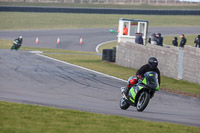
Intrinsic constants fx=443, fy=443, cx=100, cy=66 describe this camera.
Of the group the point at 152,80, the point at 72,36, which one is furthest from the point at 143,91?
the point at 72,36

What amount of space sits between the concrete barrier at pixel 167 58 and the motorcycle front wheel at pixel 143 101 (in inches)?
364

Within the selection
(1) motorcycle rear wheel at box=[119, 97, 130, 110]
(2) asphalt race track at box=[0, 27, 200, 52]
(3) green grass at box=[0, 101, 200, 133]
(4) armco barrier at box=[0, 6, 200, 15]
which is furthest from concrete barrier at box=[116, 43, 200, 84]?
(4) armco barrier at box=[0, 6, 200, 15]

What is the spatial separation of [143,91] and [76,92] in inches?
193

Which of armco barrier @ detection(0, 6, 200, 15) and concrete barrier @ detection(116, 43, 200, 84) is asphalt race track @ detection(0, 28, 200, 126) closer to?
concrete barrier @ detection(116, 43, 200, 84)

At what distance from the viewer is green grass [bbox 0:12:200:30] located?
5981cm

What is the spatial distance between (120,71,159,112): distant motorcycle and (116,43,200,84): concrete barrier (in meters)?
9.26

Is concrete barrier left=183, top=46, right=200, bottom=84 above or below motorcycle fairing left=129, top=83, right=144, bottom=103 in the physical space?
below

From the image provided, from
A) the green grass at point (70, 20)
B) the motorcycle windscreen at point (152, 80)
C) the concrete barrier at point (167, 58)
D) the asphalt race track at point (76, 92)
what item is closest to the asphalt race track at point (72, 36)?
the green grass at point (70, 20)

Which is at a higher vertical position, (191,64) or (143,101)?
(143,101)

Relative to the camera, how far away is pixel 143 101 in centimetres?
1190

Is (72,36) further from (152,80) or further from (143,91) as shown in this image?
(152,80)

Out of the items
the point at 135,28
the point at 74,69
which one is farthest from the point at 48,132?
the point at 135,28

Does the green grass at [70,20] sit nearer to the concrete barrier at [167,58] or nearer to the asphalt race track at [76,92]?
the concrete barrier at [167,58]

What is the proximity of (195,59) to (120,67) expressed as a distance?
284 inches
